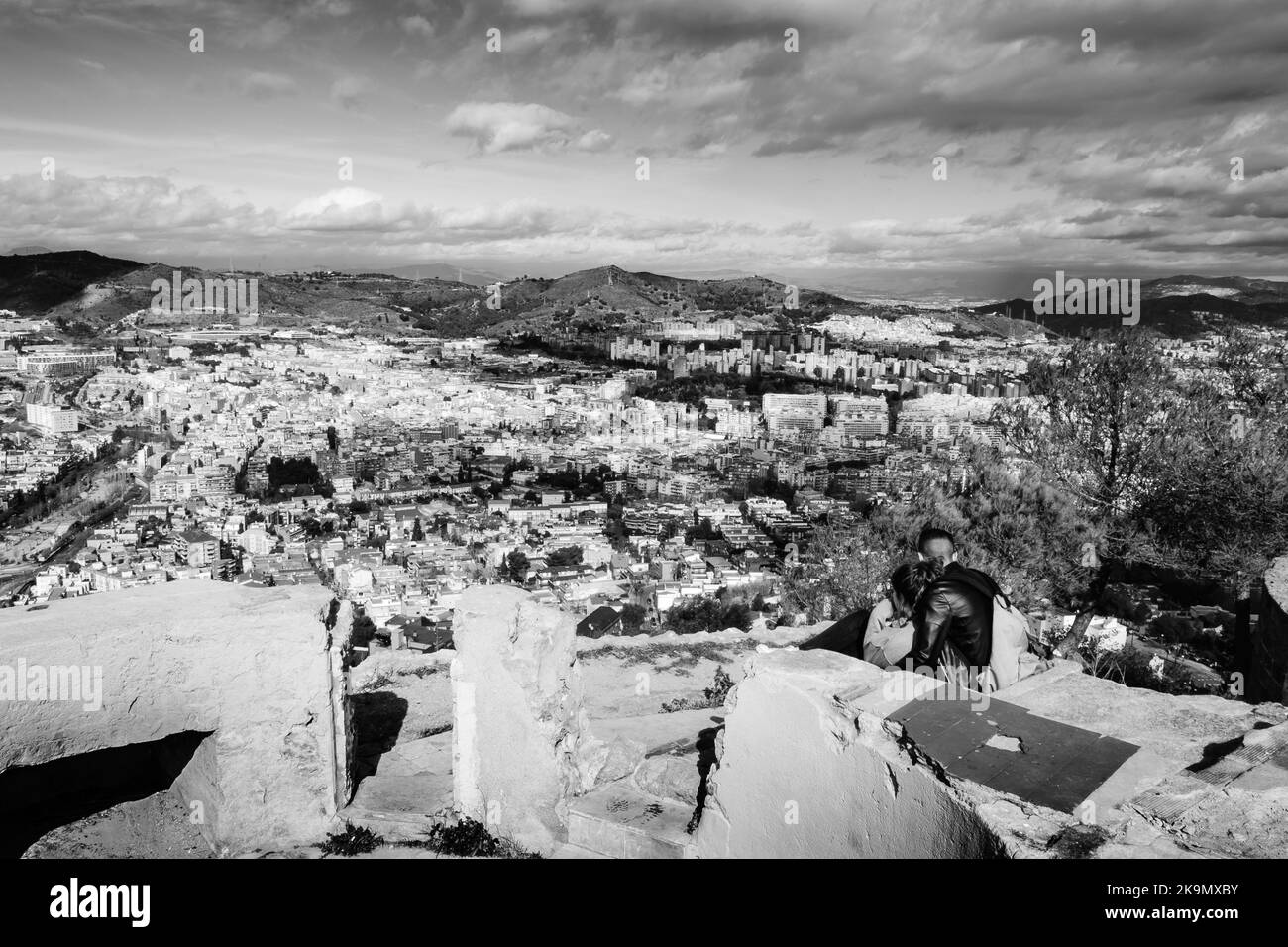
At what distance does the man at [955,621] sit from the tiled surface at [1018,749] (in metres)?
0.52

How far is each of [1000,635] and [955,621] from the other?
11.1 inches

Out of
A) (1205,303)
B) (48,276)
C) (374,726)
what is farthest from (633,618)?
(48,276)

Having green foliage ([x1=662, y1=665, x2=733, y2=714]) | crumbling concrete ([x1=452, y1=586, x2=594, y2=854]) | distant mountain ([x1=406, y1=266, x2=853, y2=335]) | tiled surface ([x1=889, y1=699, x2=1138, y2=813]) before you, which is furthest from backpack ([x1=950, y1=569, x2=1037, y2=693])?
distant mountain ([x1=406, y1=266, x2=853, y2=335])

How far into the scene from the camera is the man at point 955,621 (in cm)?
431

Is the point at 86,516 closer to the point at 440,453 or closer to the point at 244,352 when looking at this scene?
the point at 440,453

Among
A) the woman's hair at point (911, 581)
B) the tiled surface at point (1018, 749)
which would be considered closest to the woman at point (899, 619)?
the woman's hair at point (911, 581)

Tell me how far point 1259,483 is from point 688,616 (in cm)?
691

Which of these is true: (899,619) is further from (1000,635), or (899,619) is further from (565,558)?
(565,558)

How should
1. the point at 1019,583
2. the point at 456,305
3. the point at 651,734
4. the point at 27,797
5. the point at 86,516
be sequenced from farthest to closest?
the point at 456,305 < the point at 86,516 < the point at 1019,583 < the point at 651,734 < the point at 27,797

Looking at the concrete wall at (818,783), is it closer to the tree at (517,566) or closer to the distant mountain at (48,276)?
the tree at (517,566)

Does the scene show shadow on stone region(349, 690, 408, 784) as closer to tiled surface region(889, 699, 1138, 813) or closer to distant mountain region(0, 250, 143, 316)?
tiled surface region(889, 699, 1138, 813)

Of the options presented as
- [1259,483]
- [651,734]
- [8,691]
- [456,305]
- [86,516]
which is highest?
[456,305]
